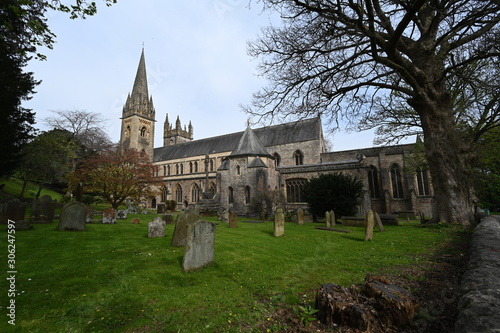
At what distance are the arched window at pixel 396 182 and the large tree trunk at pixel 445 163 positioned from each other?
1466 cm

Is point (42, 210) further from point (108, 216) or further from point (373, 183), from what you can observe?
point (373, 183)

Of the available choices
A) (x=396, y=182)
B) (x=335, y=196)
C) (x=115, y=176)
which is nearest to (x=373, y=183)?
(x=396, y=182)

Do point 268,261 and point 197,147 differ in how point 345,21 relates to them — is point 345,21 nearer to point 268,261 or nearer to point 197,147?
point 268,261

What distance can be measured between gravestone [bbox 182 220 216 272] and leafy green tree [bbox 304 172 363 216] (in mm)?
11028

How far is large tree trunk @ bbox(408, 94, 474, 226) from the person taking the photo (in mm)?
9211

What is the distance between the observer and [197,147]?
40.1 meters

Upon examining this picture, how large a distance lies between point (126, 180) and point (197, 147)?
81.3 feet

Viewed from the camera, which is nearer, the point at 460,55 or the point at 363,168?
the point at 460,55

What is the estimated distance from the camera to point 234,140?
36.6 meters

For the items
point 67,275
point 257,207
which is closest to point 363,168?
point 257,207

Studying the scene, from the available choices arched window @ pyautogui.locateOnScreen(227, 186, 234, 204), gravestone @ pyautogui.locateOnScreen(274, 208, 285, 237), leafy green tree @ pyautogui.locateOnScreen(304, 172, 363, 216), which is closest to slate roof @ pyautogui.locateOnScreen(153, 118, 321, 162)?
arched window @ pyautogui.locateOnScreen(227, 186, 234, 204)

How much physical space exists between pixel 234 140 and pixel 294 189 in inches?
635

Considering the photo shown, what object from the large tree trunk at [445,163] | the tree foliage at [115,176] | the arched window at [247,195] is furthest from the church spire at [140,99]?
the large tree trunk at [445,163]

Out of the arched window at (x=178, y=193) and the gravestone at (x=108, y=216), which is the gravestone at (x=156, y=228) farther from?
the arched window at (x=178, y=193)
